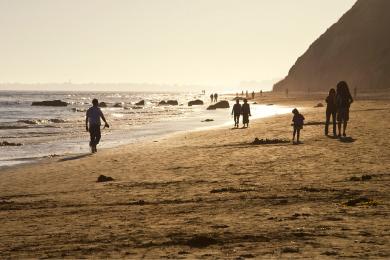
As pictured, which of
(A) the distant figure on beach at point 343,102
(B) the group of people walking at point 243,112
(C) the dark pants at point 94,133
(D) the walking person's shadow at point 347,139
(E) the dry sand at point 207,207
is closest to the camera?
(E) the dry sand at point 207,207

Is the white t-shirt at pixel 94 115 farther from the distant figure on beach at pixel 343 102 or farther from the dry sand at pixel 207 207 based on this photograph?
the distant figure on beach at pixel 343 102

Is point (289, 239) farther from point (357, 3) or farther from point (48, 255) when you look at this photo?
point (357, 3)

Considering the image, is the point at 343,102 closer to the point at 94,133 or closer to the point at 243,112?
the point at 94,133

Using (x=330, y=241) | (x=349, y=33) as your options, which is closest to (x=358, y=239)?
(x=330, y=241)

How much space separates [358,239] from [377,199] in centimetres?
268

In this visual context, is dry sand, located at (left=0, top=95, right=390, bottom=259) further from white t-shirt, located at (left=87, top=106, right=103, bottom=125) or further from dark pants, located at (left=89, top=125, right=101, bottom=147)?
white t-shirt, located at (left=87, top=106, right=103, bottom=125)

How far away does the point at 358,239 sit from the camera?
6.41 meters

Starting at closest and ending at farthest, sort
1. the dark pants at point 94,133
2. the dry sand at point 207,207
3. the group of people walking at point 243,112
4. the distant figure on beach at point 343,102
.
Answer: the dry sand at point 207,207 → the distant figure on beach at point 343,102 → the dark pants at point 94,133 → the group of people walking at point 243,112

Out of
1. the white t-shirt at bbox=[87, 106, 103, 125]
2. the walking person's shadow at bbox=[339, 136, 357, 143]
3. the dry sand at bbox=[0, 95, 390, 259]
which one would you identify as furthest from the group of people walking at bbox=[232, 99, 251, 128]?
the dry sand at bbox=[0, 95, 390, 259]

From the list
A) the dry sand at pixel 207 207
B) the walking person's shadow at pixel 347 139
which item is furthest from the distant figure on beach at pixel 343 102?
the dry sand at pixel 207 207

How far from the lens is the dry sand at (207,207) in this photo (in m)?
6.45

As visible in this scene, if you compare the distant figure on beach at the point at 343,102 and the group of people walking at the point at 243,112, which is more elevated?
the distant figure on beach at the point at 343,102

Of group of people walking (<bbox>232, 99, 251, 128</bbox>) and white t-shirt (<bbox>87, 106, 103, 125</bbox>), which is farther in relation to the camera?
group of people walking (<bbox>232, 99, 251, 128</bbox>)

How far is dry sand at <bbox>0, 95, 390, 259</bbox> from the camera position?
6.45 m
